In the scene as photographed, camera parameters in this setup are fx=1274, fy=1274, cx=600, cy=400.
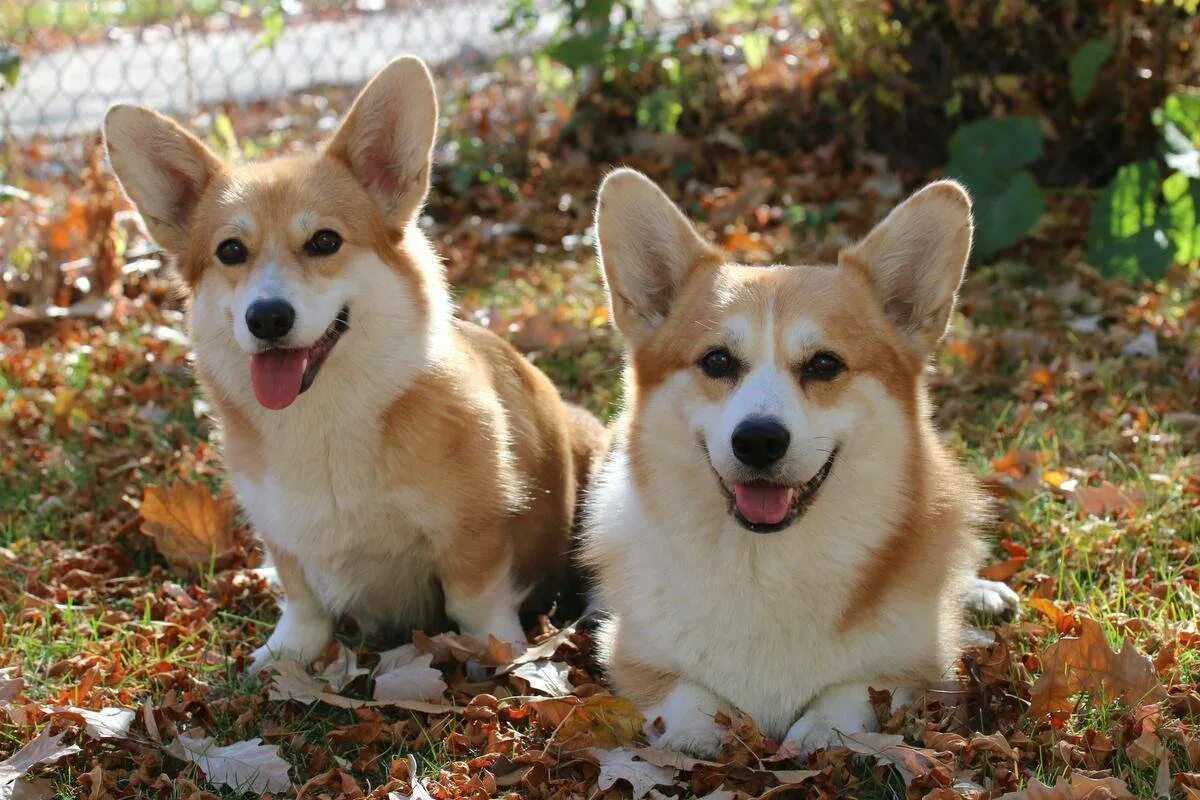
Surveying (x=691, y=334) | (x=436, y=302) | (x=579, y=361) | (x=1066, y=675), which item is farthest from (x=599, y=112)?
(x=1066, y=675)

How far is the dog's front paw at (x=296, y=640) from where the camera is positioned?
3244 mm

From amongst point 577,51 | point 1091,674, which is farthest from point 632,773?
point 577,51

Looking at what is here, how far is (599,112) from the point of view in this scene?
688cm

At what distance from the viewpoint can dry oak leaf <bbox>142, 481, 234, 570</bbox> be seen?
368 centimetres

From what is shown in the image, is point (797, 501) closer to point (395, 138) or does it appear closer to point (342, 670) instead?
point (342, 670)

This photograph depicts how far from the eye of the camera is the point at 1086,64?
5484 millimetres

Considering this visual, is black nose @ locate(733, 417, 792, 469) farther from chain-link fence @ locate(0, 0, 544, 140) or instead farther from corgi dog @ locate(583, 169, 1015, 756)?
chain-link fence @ locate(0, 0, 544, 140)

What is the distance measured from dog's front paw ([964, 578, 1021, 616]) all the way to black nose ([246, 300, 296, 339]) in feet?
5.80

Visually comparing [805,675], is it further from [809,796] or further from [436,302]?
[436,302]

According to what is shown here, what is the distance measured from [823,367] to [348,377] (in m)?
1.19

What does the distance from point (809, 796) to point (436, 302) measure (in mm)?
1578

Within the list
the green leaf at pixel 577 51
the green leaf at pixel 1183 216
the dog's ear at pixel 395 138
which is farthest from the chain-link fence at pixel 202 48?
the dog's ear at pixel 395 138

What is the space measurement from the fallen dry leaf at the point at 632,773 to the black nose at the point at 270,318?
120cm

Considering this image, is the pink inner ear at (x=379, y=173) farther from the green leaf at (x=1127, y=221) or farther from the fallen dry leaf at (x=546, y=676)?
the green leaf at (x=1127, y=221)
